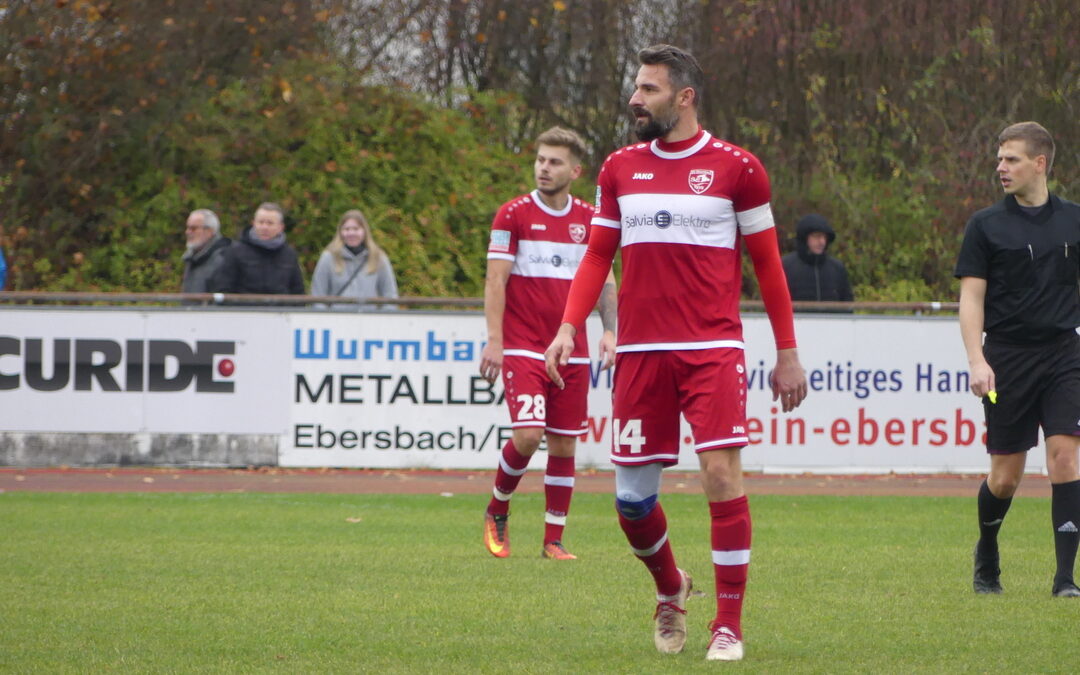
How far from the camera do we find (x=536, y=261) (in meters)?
9.80

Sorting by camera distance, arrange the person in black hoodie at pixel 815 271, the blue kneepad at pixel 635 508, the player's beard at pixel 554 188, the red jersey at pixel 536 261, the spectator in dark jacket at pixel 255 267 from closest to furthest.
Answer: the blue kneepad at pixel 635 508, the player's beard at pixel 554 188, the red jersey at pixel 536 261, the spectator in dark jacket at pixel 255 267, the person in black hoodie at pixel 815 271

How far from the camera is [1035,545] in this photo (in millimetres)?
10492

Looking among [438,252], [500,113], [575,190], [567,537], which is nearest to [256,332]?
[567,537]

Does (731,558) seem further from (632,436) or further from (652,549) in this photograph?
(632,436)

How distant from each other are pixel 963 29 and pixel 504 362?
15694mm

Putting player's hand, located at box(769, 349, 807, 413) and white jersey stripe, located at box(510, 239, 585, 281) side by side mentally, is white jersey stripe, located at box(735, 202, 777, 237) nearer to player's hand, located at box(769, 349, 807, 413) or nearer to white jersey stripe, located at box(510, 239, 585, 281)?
player's hand, located at box(769, 349, 807, 413)

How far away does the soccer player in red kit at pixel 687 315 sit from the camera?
20.8ft

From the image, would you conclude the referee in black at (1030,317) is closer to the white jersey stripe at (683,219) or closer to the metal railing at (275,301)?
the white jersey stripe at (683,219)

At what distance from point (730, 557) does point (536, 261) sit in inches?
147

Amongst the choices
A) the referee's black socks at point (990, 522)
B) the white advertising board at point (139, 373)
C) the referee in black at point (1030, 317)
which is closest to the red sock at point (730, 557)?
the referee in black at point (1030, 317)

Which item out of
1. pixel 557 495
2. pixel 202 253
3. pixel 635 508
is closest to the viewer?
pixel 635 508

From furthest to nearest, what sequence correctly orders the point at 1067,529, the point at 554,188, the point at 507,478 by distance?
the point at 507,478, the point at 554,188, the point at 1067,529

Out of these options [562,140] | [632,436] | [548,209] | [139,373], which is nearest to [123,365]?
[139,373]

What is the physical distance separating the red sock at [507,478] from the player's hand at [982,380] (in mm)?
3111
